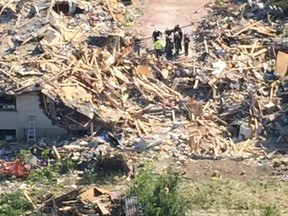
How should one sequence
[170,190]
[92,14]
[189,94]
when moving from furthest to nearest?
[92,14] → [189,94] → [170,190]

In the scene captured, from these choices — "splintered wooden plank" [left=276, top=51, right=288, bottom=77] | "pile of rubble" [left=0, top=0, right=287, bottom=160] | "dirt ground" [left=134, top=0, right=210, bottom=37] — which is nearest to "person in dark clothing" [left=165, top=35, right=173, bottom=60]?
"pile of rubble" [left=0, top=0, right=287, bottom=160]

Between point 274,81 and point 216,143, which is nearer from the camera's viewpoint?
point 216,143

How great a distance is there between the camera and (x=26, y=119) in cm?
2786

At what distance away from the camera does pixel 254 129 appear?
28125mm

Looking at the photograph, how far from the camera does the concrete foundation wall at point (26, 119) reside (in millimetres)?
27750

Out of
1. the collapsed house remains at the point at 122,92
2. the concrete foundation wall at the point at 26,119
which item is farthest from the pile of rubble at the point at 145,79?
the concrete foundation wall at the point at 26,119

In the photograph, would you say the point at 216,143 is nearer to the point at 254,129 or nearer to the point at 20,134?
the point at 254,129

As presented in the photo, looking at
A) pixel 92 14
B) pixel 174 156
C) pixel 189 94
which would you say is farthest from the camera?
pixel 92 14

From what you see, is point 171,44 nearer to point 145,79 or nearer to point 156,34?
point 156,34

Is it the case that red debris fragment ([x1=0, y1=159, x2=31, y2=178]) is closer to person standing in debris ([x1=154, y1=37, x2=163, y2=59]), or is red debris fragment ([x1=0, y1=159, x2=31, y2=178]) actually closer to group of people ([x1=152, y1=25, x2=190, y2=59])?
person standing in debris ([x1=154, y1=37, x2=163, y2=59])

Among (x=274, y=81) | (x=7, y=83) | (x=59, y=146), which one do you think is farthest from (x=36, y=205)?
(x=274, y=81)

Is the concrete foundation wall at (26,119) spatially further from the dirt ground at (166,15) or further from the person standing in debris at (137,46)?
the dirt ground at (166,15)

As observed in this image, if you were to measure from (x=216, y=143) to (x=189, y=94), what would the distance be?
2822mm

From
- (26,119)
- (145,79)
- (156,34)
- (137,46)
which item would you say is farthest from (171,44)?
(26,119)
